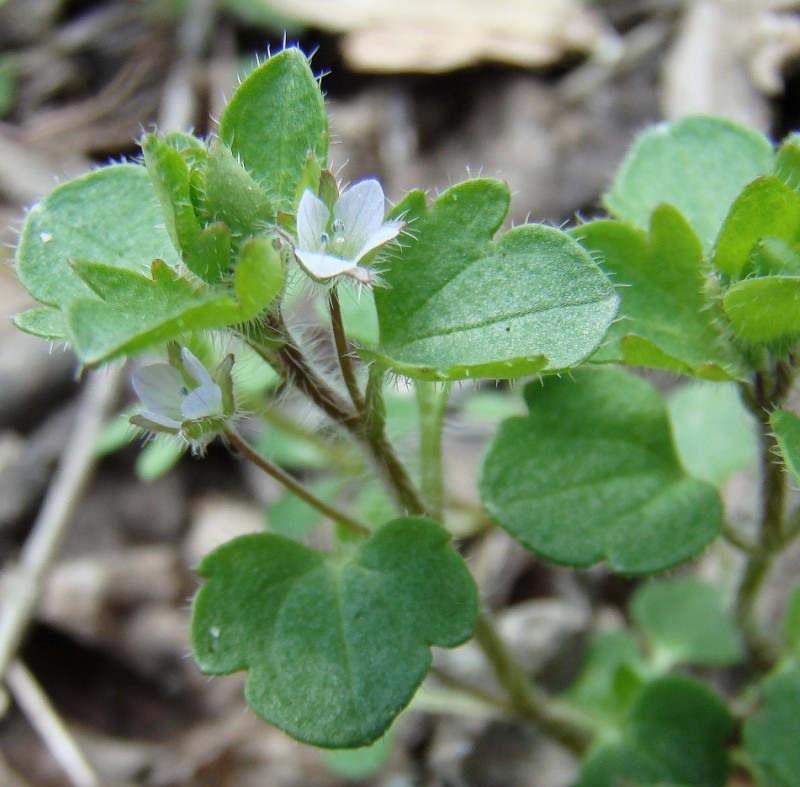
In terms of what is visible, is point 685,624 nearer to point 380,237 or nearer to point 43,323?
point 380,237

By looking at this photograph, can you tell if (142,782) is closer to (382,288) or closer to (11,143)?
(382,288)

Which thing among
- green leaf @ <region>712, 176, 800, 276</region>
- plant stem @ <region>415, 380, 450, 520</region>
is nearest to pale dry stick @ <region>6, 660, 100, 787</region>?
plant stem @ <region>415, 380, 450, 520</region>

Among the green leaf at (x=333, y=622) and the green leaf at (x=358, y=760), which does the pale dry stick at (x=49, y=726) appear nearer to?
the green leaf at (x=358, y=760)

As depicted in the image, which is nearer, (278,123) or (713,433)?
(278,123)

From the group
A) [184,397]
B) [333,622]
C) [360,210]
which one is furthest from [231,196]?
[333,622]

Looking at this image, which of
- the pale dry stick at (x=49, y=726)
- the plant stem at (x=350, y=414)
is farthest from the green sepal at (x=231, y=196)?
the pale dry stick at (x=49, y=726)

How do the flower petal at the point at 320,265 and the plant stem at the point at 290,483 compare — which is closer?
the flower petal at the point at 320,265

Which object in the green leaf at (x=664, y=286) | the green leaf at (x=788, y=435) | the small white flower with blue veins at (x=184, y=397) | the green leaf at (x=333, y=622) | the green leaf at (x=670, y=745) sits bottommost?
the green leaf at (x=670, y=745)
